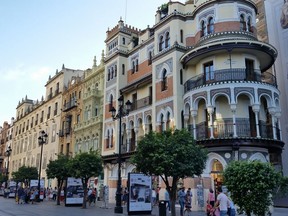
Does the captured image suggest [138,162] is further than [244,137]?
No

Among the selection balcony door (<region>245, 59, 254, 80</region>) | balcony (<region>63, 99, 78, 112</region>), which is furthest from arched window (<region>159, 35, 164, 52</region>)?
balcony (<region>63, 99, 78, 112</region>)

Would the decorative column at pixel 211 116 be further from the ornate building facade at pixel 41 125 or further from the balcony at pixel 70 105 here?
the ornate building facade at pixel 41 125

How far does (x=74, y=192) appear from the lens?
27.1 metres

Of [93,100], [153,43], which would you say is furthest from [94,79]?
[153,43]

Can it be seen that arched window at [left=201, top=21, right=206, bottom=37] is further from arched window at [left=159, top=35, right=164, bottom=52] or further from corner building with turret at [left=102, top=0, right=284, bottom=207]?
arched window at [left=159, top=35, right=164, bottom=52]

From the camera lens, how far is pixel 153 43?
31.8 metres

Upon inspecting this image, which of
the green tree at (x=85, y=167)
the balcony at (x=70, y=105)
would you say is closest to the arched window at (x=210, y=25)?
the green tree at (x=85, y=167)

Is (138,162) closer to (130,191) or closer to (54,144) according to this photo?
(130,191)

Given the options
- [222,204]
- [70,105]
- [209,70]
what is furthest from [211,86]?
[70,105]

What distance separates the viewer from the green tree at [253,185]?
1071cm

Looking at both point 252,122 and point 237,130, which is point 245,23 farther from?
point 237,130

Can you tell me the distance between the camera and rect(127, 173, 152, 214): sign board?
18750mm

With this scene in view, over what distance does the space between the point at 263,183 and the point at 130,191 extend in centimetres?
950

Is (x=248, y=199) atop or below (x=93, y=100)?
below
